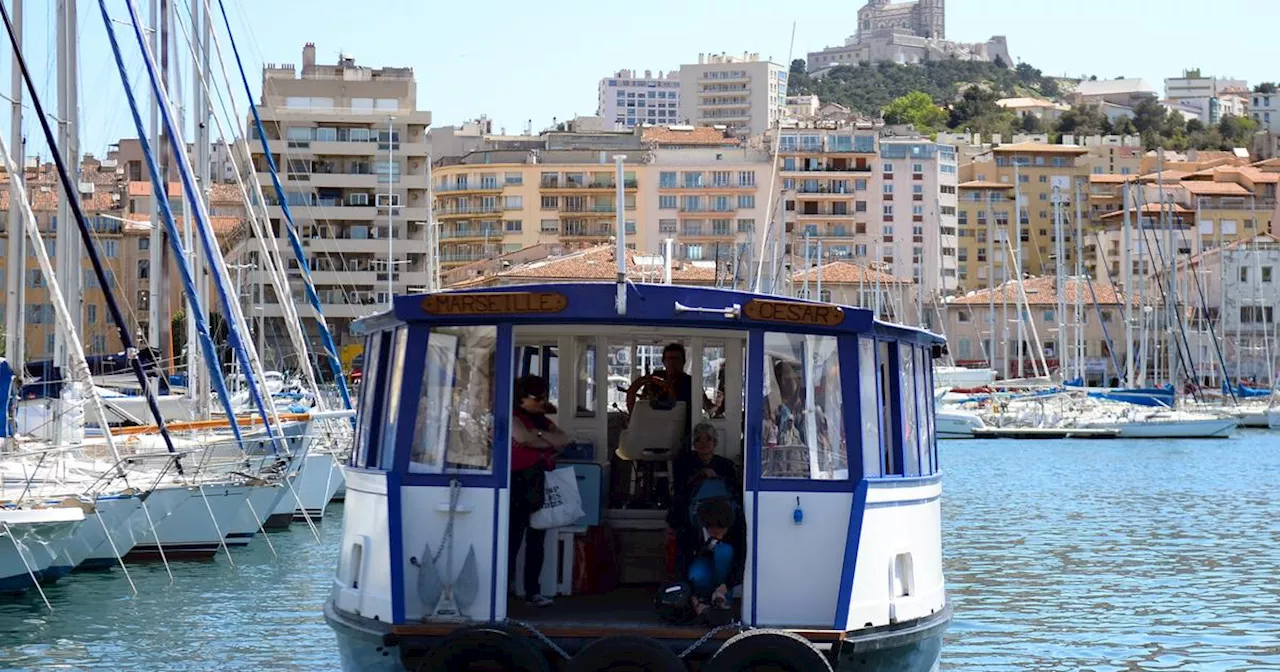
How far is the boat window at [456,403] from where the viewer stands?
12984mm

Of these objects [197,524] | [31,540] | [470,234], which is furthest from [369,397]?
[470,234]

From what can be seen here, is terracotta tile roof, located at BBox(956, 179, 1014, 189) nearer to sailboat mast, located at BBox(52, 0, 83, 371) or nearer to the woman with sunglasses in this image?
sailboat mast, located at BBox(52, 0, 83, 371)

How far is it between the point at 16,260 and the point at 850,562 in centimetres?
1974

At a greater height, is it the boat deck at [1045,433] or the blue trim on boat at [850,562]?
the blue trim on boat at [850,562]

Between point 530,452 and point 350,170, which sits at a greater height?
point 350,170

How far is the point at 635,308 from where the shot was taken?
1273 cm

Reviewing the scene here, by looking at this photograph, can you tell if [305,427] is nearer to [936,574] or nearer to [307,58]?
[936,574]

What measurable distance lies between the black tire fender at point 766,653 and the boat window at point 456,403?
1.93 m

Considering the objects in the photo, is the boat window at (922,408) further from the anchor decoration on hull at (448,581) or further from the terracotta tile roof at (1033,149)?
the terracotta tile roof at (1033,149)

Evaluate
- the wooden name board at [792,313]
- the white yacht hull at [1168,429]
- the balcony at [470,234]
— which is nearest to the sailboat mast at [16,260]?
the wooden name board at [792,313]

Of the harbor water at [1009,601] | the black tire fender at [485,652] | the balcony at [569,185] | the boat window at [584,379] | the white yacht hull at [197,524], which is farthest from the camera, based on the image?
the balcony at [569,185]

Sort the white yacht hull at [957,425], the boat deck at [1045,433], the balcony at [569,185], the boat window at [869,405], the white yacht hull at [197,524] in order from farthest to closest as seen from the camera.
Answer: the balcony at [569,185], the white yacht hull at [957,425], the boat deck at [1045,433], the white yacht hull at [197,524], the boat window at [869,405]

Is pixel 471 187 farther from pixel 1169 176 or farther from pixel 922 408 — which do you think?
pixel 922 408

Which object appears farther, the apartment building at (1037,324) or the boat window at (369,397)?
the apartment building at (1037,324)
